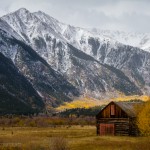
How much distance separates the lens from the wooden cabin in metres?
83.4

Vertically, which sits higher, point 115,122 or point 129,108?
point 129,108

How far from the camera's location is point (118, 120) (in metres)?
86.2

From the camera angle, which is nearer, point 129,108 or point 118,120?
point 129,108

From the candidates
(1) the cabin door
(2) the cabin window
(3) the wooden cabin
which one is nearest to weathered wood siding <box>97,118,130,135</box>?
(3) the wooden cabin

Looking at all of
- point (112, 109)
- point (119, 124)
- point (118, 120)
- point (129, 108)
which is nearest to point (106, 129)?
point (118, 120)

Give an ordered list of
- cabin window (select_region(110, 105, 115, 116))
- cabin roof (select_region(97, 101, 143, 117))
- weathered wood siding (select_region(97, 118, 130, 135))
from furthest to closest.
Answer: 1. cabin window (select_region(110, 105, 115, 116))
2. cabin roof (select_region(97, 101, 143, 117))
3. weathered wood siding (select_region(97, 118, 130, 135))

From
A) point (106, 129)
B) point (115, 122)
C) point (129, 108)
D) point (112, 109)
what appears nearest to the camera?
point (129, 108)

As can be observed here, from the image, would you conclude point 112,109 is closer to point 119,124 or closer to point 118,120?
point 118,120

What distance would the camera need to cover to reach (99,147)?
5509 centimetres

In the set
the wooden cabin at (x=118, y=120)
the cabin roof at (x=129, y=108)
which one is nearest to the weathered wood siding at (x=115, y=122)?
the wooden cabin at (x=118, y=120)

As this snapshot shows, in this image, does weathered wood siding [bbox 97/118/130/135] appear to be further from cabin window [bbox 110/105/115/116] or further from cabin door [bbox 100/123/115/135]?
cabin window [bbox 110/105/115/116]

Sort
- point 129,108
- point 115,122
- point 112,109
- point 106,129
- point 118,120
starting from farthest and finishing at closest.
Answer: point 106,129
point 112,109
point 115,122
point 118,120
point 129,108

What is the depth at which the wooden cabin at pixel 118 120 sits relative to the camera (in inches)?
3285

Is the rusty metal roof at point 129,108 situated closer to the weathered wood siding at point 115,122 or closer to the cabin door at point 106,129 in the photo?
the weathered wood siding at point 115,122
